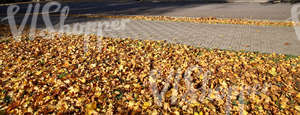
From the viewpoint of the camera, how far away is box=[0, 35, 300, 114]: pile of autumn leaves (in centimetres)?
283

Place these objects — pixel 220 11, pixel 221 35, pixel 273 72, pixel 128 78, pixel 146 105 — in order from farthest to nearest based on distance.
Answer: pixel 220 11, pixel 221 35, pixel 273 72, pixel 128 78, pixel 146 105

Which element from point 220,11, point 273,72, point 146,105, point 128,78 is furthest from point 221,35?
point 220,11

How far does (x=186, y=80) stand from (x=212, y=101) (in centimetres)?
73

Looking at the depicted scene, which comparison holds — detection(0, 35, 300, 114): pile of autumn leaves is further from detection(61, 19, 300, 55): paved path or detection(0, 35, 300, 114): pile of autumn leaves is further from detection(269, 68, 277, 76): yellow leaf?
detection(61, 19, 300, 55): paved path

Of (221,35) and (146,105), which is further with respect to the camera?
(221,35)

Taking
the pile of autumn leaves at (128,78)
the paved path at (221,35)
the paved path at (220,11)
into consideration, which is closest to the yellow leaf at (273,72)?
the pile of autumn leaves at (128,78)

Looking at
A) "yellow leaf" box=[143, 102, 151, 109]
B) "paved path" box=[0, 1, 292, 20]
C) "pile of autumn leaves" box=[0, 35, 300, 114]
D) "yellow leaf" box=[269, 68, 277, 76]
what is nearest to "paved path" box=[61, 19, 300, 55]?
"pile of autumn leaves" box=[0, 35, 300, 114]

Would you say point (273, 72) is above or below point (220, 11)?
below

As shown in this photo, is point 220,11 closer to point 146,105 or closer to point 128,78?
point 128,78

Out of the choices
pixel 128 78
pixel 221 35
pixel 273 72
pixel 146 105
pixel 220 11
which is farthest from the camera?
pixel 220 11

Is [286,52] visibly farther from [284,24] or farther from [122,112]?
[122,112]

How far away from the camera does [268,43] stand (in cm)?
562

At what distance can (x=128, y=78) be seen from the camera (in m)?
3.65

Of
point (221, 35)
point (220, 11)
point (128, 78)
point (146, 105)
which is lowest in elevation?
point (146, 105)
